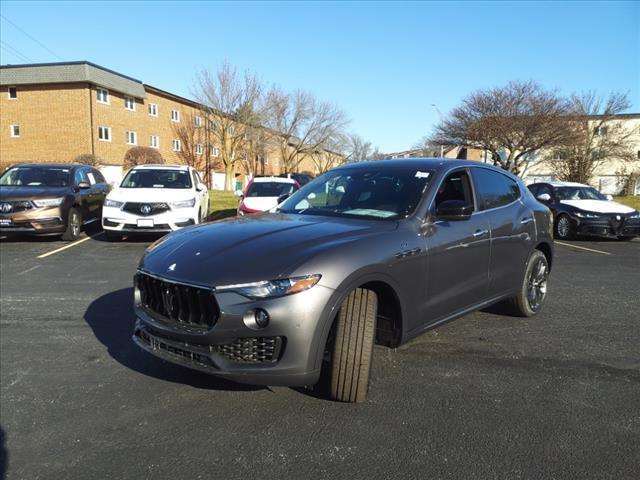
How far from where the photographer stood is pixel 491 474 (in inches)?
93.7

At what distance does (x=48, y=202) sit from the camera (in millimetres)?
9758

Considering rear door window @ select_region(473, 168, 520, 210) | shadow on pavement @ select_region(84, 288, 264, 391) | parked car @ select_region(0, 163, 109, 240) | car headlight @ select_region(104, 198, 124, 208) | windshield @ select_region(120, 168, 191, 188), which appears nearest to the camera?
shadow on pavement @ select_region(84, 288, 264, 391)

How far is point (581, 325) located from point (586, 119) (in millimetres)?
35676

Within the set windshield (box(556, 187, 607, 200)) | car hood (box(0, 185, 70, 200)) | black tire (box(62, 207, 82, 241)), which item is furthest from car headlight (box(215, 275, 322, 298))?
windshield (box(556, 187, 607, 200))

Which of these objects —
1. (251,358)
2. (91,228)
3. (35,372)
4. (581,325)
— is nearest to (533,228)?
(581,325)

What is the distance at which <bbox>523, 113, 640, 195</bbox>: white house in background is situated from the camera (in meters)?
40.2

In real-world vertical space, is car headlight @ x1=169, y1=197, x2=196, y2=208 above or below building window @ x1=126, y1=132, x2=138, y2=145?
below

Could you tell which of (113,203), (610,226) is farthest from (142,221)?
(610,226)

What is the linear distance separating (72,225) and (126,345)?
23.8 feet

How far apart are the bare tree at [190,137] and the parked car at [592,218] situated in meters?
35.9

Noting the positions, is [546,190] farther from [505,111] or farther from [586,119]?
[586,119]

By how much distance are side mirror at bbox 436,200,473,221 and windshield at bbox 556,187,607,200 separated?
10754 millimetres

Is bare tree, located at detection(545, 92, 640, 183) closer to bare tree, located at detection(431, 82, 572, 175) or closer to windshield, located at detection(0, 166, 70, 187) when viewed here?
bare tree, located at detection(431, 82, 572, 175)

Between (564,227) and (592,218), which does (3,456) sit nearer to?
(592,218)
